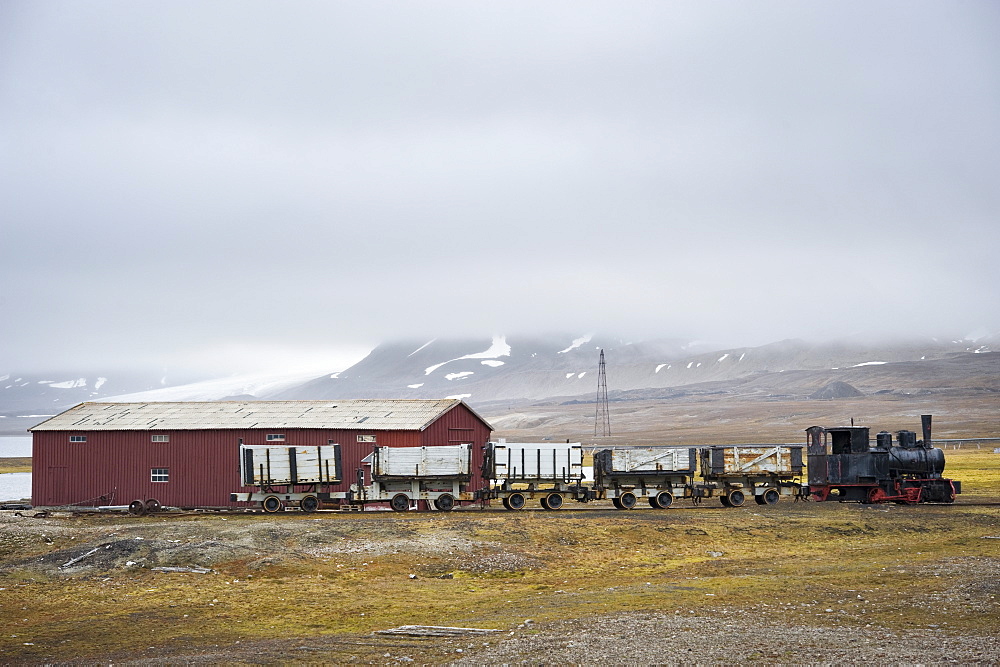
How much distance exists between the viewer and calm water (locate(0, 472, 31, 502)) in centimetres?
6875

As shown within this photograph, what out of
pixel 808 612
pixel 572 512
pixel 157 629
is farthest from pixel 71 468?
pixel 808 612

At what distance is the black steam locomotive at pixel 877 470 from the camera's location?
4419 centimetres

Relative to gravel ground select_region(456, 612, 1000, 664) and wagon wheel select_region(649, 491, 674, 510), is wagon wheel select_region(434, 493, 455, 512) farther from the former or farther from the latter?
gravel ground select_region(456, 612, 1000, 664)

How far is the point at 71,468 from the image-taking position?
161ft

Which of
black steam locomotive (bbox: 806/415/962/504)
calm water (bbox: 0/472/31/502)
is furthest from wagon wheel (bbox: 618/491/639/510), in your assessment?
calm water (bbox: 0/472/31/502)

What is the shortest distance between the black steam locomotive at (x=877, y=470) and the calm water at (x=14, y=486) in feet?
168

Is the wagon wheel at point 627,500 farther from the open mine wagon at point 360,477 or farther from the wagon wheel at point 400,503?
the wagon wheel at point 400,503

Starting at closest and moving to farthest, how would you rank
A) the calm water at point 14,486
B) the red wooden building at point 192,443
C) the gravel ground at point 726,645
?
the gravel ground at point 726,645, the red wooden building at point 192,443, the calm water at point 14,486

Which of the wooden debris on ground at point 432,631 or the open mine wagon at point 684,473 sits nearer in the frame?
the wooden debris on ground at point 432,631

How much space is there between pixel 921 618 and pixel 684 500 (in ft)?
97.3

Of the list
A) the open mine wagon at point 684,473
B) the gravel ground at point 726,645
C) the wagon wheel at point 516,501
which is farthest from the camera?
the open mine wagon at point 684,473

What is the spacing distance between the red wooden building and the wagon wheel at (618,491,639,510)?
8590 millimetres

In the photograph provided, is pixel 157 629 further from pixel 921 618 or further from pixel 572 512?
pixel 572 512

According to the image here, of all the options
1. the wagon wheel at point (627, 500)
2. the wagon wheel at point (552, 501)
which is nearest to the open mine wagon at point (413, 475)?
the wagon wheel at point (552, 501)
